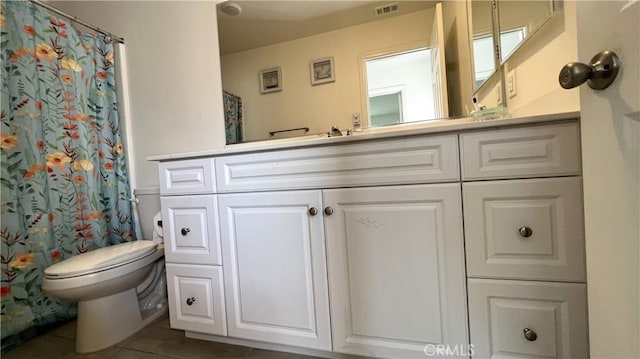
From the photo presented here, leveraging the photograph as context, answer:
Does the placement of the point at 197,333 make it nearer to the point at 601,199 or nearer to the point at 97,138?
the point at 97,138

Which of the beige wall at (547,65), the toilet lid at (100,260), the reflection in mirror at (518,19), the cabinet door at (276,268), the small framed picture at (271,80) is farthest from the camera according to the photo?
the small framed picture at (271,80)

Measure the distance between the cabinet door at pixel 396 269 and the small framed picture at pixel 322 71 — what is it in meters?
0.85

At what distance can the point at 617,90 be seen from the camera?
387mm

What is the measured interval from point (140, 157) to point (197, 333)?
1.27 metres

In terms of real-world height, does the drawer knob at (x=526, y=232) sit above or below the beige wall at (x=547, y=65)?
below

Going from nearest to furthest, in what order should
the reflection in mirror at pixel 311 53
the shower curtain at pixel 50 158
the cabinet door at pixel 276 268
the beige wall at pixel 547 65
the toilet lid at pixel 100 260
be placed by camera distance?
the beige wall at pixel 547 65, the cabinet door at pixel 276 268, the toilet lid at pixel 100 260, the shower curtain at pixel 50 158, the reflection in mirror at pixel 311 53

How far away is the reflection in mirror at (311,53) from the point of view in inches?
58.3

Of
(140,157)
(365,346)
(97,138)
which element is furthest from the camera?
(140,157)

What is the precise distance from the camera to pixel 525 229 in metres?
0.82

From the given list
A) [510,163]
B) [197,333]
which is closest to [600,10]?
[510,163]

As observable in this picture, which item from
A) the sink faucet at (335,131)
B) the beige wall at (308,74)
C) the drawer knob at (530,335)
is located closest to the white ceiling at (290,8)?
the beige wall at (308,74)

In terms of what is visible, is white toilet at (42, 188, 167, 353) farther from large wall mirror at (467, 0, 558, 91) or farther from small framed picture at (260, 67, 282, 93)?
large wall mirror at (467, 0, 558, 91)

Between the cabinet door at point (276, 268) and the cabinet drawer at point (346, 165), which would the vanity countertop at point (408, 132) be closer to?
the cabinet drawer at point (346, 165)

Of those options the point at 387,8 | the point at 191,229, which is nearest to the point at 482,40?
the point at 387,8
